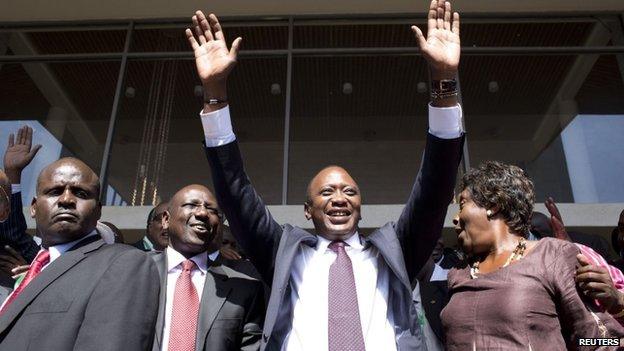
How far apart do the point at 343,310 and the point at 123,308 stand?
A: 2.86ft

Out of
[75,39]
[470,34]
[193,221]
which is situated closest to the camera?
[193,221]

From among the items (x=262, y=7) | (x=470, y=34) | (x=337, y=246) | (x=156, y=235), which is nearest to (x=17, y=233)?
(x=156, y=235)

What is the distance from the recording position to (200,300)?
8.44 feet

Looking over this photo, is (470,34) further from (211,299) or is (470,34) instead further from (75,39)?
(211,299)

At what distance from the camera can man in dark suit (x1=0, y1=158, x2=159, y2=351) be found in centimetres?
197

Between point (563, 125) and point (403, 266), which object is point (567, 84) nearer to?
point (563, 125)

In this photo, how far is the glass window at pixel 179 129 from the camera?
6.94 m

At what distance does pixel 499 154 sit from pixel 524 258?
484cm

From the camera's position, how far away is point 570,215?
639 centimetres

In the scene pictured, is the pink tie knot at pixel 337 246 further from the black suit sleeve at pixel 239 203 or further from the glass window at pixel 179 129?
the glass window at pixel 179 129

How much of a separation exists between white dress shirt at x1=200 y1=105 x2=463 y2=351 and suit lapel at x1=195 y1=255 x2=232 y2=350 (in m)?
0.35

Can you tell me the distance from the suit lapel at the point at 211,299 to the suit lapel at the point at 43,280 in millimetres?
538

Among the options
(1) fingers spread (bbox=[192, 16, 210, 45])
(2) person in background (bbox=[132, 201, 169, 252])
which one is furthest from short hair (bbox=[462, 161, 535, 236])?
(2) person in background (bbox=[132, 201, 169, 252])

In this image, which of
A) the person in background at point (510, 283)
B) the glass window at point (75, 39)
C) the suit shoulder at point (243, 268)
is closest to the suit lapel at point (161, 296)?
the suit shoulder at point (243, 268)
